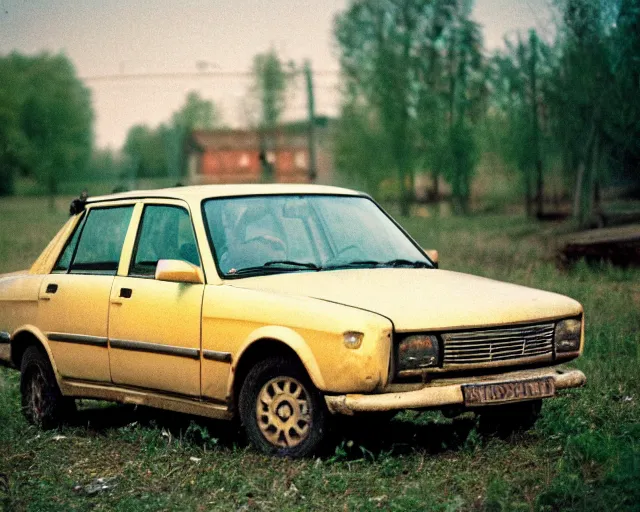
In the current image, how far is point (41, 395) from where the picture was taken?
917 cm

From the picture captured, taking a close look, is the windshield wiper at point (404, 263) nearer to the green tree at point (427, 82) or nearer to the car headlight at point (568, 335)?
the car headlight at point (568, 335)

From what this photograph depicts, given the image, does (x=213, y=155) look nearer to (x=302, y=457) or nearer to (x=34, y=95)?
(x=34, y=95)

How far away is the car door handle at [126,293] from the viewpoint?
8234mm

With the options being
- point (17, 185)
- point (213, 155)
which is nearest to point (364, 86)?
point (17, 185)

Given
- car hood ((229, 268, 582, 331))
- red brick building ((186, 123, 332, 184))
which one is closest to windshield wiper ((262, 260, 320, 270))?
car hood ((229, 268, 582, 331))

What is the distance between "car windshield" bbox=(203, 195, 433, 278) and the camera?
25.6ft

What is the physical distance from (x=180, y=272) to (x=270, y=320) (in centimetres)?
84

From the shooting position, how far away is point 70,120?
7844 centimetres

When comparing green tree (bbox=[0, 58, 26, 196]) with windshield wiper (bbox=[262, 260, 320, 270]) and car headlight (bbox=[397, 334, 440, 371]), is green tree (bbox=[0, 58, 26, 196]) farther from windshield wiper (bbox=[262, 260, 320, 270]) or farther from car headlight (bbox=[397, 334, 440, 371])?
car headlight (bbox=[397, 334, 440, 371])

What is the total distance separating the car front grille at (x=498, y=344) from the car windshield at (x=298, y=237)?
124 centimetres

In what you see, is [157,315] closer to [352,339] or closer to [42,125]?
[352,339]

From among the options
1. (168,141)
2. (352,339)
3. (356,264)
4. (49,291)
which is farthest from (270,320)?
(168,141)

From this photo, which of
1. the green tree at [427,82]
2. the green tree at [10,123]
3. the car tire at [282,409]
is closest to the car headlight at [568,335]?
the car tire at [282,409]

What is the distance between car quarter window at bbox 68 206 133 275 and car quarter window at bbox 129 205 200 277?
0.22m
